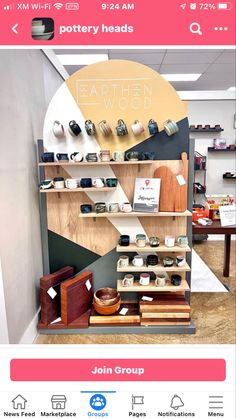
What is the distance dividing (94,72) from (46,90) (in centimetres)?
78

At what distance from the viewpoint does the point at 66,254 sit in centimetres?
203

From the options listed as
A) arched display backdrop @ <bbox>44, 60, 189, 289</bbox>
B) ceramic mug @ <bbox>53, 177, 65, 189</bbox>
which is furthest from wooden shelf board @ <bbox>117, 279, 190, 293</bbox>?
ceramic mug @ <bbox>53, 177, 65, 189</bbox>

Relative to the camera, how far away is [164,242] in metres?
1.94

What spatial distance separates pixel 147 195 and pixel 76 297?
878 mm

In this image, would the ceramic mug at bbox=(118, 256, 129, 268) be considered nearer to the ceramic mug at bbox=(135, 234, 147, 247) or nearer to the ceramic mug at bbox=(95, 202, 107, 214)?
the ceramic mug at bbox=(135, 234, 147, 247)

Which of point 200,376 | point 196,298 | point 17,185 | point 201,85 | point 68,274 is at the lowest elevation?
point 196,298

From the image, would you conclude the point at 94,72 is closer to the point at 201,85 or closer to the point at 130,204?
the point at 130,204

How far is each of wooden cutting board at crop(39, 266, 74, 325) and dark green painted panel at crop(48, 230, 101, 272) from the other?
0.09m

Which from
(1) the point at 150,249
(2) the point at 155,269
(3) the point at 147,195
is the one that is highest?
(3) the point at 147,195

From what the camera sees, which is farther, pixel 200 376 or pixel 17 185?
pixel 17 185

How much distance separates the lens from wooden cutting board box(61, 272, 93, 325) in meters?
1.81

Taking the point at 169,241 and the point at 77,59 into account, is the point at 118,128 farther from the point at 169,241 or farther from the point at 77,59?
the point at 77,59
